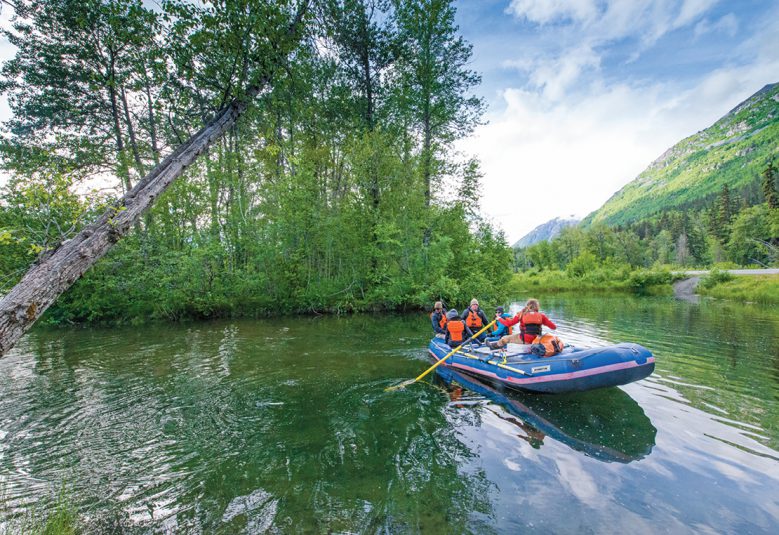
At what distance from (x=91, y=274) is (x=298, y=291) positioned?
9501mm

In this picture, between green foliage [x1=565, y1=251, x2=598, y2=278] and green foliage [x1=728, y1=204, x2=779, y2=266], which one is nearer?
green foliage [x1=565, y1=251, x2=598, y2=278]

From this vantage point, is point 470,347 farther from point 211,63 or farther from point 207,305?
point 207,305

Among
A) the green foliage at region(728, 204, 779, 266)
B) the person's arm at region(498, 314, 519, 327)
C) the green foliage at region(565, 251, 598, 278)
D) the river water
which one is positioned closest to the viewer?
the river water

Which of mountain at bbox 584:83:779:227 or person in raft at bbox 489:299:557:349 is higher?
mountain at bbox 584:83:779:227

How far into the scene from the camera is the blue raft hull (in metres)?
6.22

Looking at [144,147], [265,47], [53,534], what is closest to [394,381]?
[53,534]

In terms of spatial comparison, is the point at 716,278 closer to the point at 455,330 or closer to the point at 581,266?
the point at 581,266

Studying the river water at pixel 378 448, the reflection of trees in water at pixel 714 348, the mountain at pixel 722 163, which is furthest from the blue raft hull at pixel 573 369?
the mountain at pixel 722 163

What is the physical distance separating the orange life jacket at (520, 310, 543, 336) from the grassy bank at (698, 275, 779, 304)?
74.6 feet

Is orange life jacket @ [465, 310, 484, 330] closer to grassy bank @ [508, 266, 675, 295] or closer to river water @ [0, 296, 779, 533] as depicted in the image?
river water @ [0, 296, 779, 533]

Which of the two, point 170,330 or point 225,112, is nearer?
point 225,112

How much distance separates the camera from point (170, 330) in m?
15.3

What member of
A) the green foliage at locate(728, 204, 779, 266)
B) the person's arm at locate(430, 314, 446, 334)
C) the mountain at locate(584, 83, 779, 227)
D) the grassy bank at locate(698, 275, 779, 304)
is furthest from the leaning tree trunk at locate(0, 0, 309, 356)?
the mountain at locate(584, 83, 779, 227)

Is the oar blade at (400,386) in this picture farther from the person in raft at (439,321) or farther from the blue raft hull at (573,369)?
the person in raft at (439,321)
